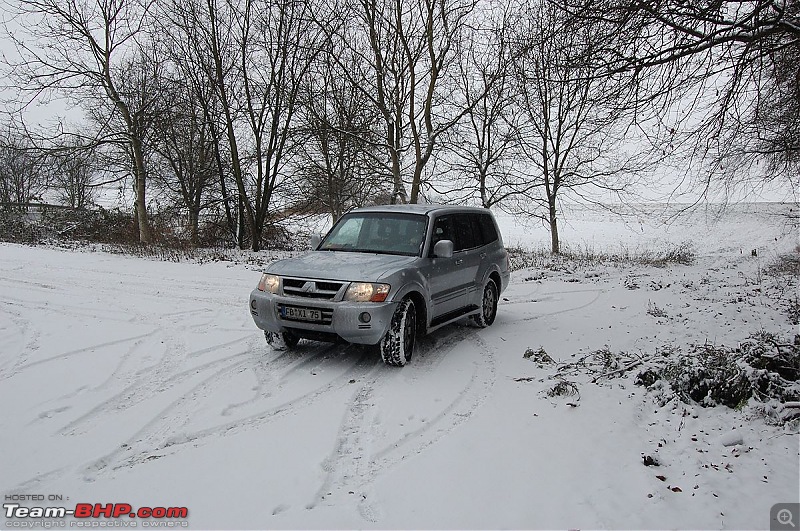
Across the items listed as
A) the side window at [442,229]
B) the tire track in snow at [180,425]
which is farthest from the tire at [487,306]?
the tire track in snow at [180,425]

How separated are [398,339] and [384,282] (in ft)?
2.29

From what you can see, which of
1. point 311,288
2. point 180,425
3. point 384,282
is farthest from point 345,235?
point 180,425

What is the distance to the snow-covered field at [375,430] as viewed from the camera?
339cm

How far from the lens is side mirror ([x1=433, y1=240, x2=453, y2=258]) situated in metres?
6.88

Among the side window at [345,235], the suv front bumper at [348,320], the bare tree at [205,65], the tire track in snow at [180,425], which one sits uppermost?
the bare tree at [205,65]

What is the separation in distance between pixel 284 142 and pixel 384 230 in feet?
49.2

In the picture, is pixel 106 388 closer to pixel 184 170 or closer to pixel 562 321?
pixel 562 321

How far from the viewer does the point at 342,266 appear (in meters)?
6.36

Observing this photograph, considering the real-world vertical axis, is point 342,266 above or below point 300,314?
above

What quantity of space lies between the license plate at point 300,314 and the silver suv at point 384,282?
11 mm

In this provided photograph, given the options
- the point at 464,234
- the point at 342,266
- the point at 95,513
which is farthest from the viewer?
the point at 464,234

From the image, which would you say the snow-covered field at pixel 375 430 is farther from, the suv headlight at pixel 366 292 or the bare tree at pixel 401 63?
the bare tree at pixel 401 63

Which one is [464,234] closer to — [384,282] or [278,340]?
[384,282]

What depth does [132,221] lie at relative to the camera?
26.5 meters
